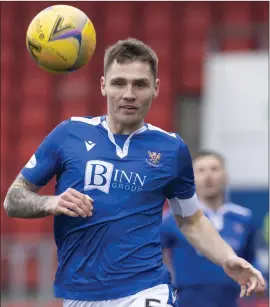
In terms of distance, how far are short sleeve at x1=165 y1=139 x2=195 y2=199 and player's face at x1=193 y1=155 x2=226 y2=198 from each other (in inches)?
88.5

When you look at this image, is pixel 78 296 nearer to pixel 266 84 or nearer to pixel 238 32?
pixel 266 84

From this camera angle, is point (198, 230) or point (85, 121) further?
point (198, 230)

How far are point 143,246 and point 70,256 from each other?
38 centimetres

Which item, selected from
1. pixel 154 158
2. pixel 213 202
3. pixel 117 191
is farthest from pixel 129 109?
pixel 213 202

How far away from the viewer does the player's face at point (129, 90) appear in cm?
472

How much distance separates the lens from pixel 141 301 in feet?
15.1

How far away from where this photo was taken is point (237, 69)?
12.4 m

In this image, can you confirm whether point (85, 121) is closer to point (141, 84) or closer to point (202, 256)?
point (141, 84)

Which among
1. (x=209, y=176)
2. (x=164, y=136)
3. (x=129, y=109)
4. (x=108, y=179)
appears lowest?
(x=209, y=176)

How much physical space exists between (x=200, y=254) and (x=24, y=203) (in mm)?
2687

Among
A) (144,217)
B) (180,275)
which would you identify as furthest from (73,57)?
(180,275)

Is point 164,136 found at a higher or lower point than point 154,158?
higher

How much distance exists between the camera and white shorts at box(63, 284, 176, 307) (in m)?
4.59

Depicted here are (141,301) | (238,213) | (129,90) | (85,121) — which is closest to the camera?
A: (141,301)
